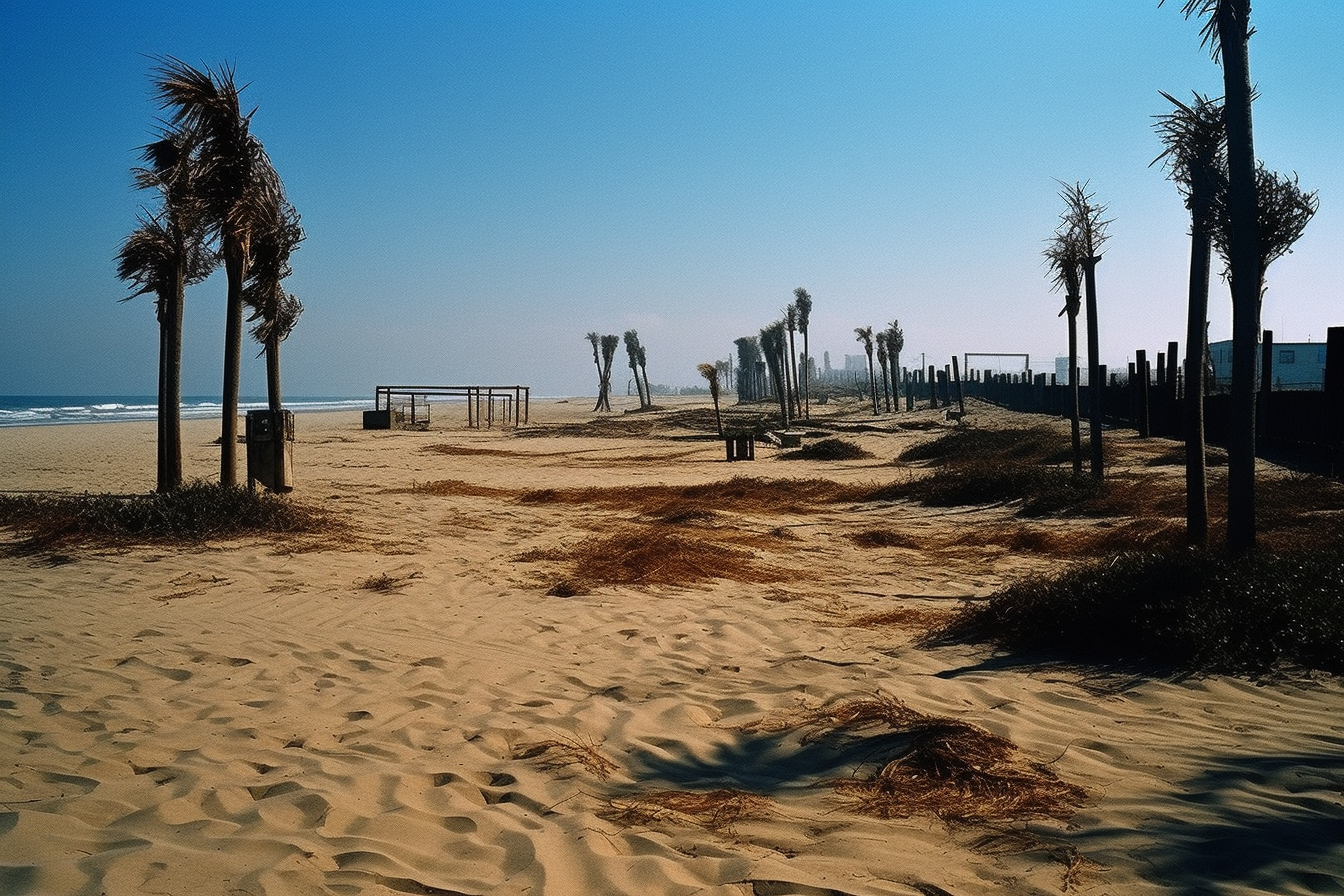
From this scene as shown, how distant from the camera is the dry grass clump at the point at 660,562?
26.8ft

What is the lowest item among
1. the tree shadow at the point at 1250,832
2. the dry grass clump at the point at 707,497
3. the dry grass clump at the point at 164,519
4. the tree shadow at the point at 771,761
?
the tree shadow at the point at 771,761

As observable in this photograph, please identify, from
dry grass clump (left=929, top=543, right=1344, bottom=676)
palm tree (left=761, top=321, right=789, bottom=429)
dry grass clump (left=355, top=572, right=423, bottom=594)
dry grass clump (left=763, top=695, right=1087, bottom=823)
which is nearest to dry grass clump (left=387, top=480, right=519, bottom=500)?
dry grass clump (left=355, top=572, right=423, bottom=594)

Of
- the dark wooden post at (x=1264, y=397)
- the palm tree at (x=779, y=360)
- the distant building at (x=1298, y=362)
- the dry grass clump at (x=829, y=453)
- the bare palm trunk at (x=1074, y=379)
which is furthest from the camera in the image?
the distant building at (x=1298, y=362)

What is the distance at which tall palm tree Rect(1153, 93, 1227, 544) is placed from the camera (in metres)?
8.20

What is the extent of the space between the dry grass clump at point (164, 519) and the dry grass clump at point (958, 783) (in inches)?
316

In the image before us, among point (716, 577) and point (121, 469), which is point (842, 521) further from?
point (121, 469)

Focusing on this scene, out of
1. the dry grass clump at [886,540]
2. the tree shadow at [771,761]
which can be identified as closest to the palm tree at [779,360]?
the dry grass clump at [886,540]

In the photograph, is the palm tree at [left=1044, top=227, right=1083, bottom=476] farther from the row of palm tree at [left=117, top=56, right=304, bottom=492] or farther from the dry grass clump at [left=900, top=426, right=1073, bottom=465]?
the row of palm tree at [left=117, top=56, right=304, bottom=492]

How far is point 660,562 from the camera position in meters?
8.72

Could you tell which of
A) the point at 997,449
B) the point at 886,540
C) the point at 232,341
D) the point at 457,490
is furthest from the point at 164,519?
the point at 997,449

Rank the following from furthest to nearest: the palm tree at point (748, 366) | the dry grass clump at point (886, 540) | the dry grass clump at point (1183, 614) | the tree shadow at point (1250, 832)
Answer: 1. the palm tree at point (748, 366)
2. the dry grass clump at point (886, 540)
3. the dry grass clump at point (1183, 614)
4. the tree shadow at point (1250, 832)

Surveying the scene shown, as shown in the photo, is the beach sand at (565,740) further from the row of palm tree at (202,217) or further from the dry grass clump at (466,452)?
the dry grass clump at (466,452)

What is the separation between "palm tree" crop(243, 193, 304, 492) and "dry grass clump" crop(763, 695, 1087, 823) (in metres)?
11.5

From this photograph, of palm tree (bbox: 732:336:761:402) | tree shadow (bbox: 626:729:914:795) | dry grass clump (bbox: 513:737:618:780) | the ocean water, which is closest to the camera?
tree shadow (bbox: 626:729:914:795)
